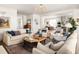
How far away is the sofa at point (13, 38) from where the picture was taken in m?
1.72

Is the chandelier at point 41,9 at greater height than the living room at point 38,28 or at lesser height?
greater

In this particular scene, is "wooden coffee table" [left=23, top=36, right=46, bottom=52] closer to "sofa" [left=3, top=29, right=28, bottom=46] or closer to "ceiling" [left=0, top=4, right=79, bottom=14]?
"sofa" [left=3, top=29, right=28, bottom=46]

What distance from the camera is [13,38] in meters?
1.77

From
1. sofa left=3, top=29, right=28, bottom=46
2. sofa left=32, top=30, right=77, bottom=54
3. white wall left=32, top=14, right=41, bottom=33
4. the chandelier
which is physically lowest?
sofa left=32, top=30, right=77, bottom=54

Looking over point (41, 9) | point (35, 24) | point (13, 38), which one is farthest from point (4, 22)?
point (41, 9)

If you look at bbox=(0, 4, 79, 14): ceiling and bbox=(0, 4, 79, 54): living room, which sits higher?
bbox=(0, 4, 79, 14): ceiling

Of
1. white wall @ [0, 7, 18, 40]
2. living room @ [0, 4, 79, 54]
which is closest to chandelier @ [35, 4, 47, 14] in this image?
living room @ [0, 4, 79, 54]

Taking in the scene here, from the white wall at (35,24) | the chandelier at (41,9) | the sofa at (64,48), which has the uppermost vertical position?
the chandelier at (41,9)

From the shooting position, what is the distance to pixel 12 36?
178cm

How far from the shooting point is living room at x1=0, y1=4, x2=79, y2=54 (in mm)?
1713

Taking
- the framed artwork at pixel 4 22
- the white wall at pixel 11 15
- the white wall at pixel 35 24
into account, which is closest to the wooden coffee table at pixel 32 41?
the white wall at pixel 35 24

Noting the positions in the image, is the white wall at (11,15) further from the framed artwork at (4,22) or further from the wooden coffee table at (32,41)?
the wooden coffee table at (32,41)
